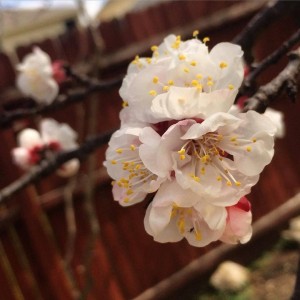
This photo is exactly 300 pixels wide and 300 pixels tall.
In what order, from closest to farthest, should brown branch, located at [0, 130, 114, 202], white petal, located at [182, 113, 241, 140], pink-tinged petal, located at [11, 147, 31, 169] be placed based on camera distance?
white petal, located at [182, 113, 241, 140], brown branch, located at [0, 130, 114, 202], pink-tinged petal, located at [11, 147, 31, 169]

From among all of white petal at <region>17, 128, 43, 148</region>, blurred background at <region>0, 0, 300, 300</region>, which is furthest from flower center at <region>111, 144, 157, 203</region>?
blurred background at <region>0, 0, 300, 300</region>

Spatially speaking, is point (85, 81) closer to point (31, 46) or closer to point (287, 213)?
point (31, 46)

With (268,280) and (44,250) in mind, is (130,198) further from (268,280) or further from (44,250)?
(268,280)

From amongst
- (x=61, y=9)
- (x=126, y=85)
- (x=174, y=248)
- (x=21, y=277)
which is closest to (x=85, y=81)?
(x=126, y=85)

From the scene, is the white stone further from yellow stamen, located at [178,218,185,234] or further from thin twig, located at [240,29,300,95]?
yellow stamen, located at [178,218,185,234]

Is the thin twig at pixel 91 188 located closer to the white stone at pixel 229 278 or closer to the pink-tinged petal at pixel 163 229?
the white stone at pixel 229 278

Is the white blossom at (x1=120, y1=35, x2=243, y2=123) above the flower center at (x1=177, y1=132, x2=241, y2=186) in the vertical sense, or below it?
above

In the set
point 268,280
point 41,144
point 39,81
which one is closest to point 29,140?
point 41,144
